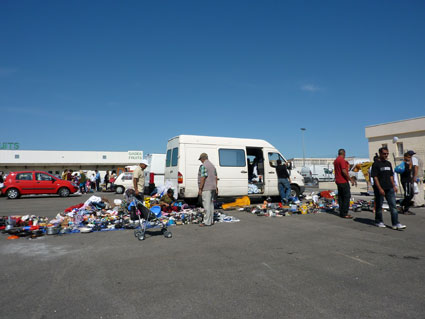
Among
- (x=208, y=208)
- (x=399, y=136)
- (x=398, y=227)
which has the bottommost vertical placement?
(x=398, y=227)

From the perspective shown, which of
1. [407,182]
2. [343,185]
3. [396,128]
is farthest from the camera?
[396,128]

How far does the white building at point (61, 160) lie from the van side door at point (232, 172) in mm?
40047

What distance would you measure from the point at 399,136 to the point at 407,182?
80.3 feet

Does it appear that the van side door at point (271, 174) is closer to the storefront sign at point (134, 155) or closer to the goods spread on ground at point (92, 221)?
the goods spread on ground at point (92, 221)

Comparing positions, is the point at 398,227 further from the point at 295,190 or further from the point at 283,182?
the point at 295,190

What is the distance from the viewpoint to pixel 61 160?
5134 centimetres

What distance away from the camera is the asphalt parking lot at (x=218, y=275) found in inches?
112

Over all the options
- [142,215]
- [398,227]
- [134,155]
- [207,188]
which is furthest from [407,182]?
[134,155]

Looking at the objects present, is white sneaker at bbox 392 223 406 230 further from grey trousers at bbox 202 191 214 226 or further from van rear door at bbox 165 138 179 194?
van rear door at bbox 165 138 179 194

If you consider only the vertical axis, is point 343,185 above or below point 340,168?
below

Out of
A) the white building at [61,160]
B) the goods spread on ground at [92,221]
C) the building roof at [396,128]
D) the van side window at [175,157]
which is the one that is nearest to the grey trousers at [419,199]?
the goods spread on ground at [92,221]

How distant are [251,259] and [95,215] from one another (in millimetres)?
5668

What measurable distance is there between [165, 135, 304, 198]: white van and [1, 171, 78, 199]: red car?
31.5 ft

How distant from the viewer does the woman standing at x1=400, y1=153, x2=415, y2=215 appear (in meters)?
8.67
